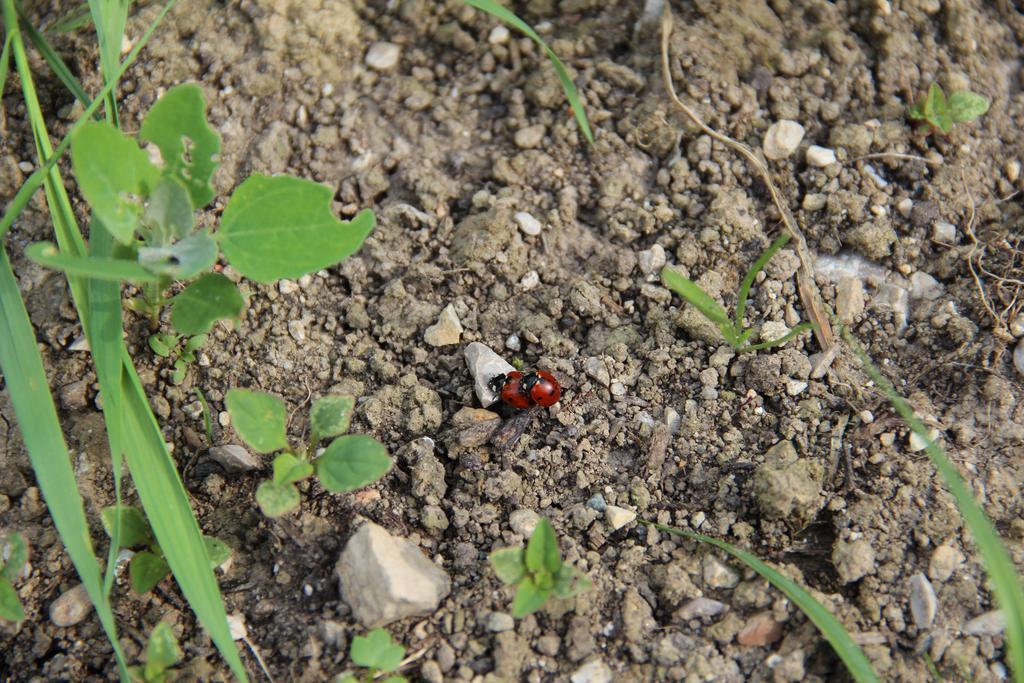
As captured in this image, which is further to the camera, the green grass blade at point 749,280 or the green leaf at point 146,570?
the green grass blade at point 749,280

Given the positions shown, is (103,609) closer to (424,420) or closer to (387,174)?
(424,420)

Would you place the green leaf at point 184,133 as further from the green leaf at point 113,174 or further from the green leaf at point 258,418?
the green leaf at point 258,418

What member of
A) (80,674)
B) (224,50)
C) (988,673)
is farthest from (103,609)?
(988,673)

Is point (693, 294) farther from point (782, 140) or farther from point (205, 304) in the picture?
point (205, 304)

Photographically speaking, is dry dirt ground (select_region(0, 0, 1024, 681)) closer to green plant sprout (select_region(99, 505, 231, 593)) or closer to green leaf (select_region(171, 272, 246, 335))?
green plant sprout (select_region(99, 505, 231, 593))

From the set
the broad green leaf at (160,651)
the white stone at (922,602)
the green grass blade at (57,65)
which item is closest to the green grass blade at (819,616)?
the white stone at (922,602)

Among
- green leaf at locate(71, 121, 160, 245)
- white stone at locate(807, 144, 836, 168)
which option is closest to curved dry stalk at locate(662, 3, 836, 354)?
white stone at locate(807, 144, 836, 168)
